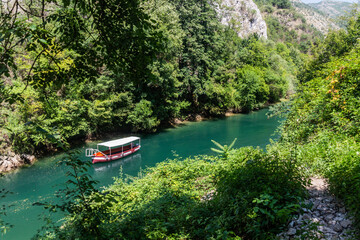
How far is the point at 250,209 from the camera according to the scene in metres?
3.35

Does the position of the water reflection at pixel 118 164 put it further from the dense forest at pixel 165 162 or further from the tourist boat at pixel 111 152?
the dense forest at pixel 165 162

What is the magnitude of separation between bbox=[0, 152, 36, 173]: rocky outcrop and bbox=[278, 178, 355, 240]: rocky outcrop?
657 inches

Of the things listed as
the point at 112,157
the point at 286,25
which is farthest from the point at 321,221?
the point at 286,25

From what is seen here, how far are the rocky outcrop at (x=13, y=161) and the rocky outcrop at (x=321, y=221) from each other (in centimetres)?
1669

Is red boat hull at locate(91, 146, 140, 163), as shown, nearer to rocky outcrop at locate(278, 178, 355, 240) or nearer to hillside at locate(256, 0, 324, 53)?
rocky outcrop at locate(278, 178, 355, 240)

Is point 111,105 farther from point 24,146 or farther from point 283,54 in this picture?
point 283,54

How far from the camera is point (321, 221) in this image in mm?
3311

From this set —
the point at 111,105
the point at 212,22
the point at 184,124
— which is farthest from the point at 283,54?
the point at 111,105

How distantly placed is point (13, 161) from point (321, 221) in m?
17.4

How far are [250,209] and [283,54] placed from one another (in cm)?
6771

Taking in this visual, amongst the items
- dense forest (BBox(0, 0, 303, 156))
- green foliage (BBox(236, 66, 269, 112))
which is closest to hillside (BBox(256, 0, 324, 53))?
dense forest (BBox(0, 0, 303, 156))

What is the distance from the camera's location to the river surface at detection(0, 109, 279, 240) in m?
9.30

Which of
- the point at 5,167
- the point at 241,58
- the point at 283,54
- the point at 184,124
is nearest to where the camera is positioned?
the point at 5,167

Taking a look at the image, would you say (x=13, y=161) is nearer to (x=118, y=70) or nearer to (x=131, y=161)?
(x=131, y=161)
